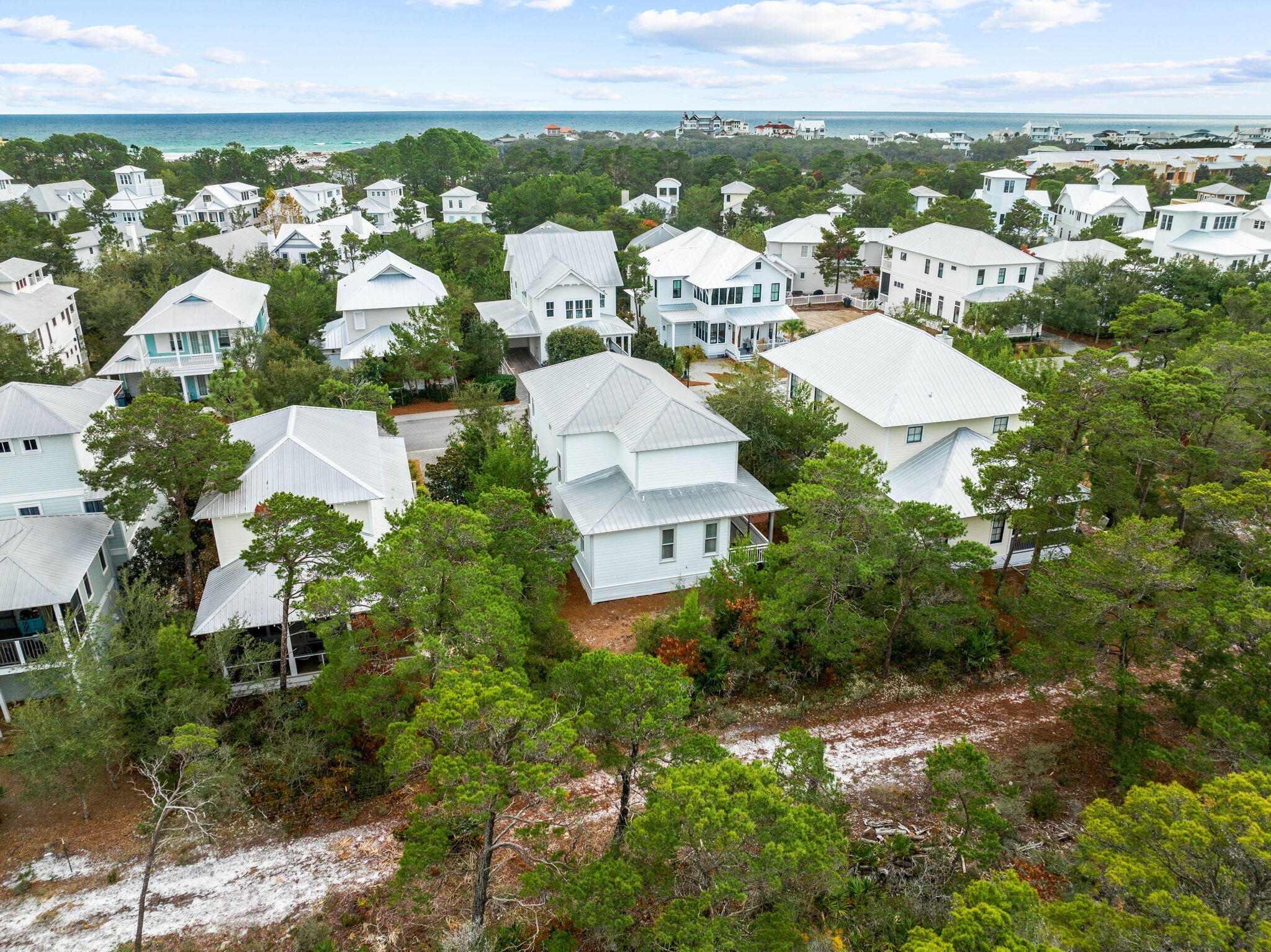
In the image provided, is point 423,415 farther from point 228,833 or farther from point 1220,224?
point 1220,224

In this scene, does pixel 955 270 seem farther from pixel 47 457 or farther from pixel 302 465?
pixel 47 457

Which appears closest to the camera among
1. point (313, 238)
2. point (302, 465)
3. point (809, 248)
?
point (302, 465)

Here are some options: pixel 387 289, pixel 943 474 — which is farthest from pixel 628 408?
pixel 387 289

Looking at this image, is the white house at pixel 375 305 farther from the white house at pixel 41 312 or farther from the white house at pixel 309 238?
the white house at pixel 309 238

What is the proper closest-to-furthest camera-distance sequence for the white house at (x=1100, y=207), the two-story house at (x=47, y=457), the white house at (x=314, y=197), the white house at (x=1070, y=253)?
the two-story house at (x=47, y=457) → the white house at (x=1070, y=253) → the white house at (x=1100, y=207) → the white house at (x=314, y=197)

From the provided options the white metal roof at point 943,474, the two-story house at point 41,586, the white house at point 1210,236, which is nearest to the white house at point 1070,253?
the white house at point 1210,236

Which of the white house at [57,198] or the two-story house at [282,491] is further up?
the white house at [57,198]
